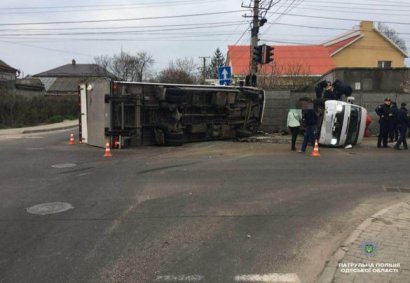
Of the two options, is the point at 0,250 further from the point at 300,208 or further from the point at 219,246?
the point at 300,208

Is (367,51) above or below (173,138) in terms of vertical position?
above

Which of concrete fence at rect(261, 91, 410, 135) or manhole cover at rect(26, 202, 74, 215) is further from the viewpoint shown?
concrete fence at rect(261, 91, 410, 135)

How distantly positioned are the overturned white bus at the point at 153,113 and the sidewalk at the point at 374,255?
10.5m

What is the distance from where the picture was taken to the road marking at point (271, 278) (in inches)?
198

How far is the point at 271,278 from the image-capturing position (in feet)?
16.7

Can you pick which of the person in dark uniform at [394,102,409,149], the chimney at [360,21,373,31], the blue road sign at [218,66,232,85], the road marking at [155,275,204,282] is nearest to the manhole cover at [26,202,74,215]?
the road marking at [155,275,204,282]

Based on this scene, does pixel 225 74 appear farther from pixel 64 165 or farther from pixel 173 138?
pixel 64 165

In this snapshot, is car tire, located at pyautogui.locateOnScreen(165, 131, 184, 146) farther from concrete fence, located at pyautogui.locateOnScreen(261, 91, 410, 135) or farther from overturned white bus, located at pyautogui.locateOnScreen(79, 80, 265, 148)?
concrete fence, located at pyautogui.locateOnScreen(261, 91, 410, 135)

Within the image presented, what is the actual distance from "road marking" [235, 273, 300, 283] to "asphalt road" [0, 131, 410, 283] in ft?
0.09

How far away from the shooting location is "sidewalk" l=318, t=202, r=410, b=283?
501 cm

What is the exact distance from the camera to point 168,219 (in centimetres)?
733

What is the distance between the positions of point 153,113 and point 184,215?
32.6 ft

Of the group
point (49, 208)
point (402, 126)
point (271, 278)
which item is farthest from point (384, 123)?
point (271, 278)

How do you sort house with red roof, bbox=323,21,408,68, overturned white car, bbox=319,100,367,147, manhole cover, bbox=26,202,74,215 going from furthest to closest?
house with red roof, bbox=323,21,408,68 < overturned white car, bbox=319,100,367,147 < manhole cover, bbox=26,202,74,215
